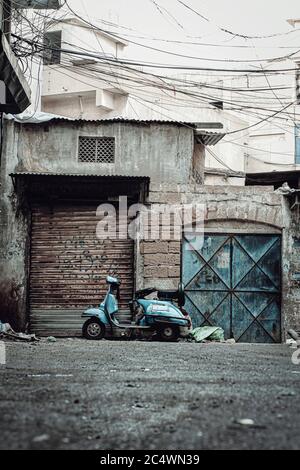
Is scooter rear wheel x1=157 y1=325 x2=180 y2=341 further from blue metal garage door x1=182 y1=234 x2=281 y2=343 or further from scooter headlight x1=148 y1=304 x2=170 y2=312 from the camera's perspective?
blue metal garage door x1=182 y1=234 x2=281 y2=343

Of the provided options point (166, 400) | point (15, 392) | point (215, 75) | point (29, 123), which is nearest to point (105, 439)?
point (166, 400)

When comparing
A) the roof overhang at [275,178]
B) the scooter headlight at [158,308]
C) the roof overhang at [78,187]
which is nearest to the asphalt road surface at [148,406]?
the scooter headlight at [158,308]

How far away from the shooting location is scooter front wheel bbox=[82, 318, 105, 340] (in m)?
13.5

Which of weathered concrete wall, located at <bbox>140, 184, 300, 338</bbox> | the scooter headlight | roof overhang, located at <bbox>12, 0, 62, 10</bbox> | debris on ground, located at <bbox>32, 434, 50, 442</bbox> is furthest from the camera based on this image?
weathered concrete wall, located at <bbox>140, 184, 300, 338</bbox>

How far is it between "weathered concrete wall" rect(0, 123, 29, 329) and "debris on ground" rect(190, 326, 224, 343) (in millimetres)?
4176

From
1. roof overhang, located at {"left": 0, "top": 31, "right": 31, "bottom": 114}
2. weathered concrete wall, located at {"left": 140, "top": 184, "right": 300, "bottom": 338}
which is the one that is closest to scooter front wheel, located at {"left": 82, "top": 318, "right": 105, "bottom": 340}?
weathered concrete wall, located at {"left": 140, "top": 184, "right": 300, "bottom": 338}

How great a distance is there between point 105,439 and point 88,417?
0.55 meters

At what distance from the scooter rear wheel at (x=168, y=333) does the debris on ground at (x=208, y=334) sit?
27.1 inches

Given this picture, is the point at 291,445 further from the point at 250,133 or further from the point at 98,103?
the point at 250,133

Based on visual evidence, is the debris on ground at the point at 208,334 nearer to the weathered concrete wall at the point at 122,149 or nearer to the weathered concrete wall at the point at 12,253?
the weathered concrete wall at the point at 122,149

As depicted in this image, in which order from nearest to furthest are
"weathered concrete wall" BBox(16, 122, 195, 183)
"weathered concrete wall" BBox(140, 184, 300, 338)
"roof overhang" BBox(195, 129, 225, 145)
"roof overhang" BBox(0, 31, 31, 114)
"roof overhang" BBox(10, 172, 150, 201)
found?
"roof overhang" BBox(0, 31, 31, 114), "roof overhang" BBox(10, 172, 150, 201), "weathered concrete wall" BBox(140, 184, 300, 338), "weathered concrete wall" BBox(16, 122, 195, 183), "roof overhang" BBox(195, 129, 225, 145)

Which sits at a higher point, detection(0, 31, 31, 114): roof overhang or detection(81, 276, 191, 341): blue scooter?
detection(0, 31, 31, 114): roof overhang

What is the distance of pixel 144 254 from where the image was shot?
15078 millimetres

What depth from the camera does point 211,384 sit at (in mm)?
5051
